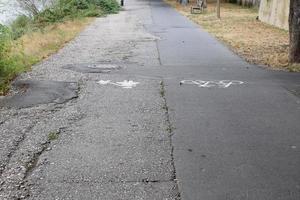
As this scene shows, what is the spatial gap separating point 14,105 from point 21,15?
71.5 feet

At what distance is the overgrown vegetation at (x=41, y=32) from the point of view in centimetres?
1055

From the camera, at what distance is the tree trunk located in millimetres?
12508

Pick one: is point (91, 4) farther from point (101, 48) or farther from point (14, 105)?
point (14, 105)

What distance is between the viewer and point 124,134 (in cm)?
640

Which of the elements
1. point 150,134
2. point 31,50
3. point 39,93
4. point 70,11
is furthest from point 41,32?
point 150,134

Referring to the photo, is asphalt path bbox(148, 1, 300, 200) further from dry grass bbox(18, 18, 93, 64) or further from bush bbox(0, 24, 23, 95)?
dry grass bbox(18, 18, 93, 64)

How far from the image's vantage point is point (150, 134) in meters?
6.42

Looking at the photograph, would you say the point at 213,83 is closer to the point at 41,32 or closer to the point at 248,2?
the point at 41,32

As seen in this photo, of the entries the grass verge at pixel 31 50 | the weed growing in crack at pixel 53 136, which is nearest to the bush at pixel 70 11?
the grass verge at pixel 31 50

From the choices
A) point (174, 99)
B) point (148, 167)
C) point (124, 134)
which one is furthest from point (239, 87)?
point (148, 167)

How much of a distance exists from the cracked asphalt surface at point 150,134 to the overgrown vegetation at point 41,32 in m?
0.52

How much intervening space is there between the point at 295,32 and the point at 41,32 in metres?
11.9

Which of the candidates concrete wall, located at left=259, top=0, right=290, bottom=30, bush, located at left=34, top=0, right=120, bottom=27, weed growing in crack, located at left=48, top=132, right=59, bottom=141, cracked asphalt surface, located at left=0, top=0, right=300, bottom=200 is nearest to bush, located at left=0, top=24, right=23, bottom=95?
cracked asphalt surface, located at left=0, top=0, right=300, bottom=200

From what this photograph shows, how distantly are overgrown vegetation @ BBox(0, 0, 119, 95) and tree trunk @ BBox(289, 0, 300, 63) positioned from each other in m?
6.72
